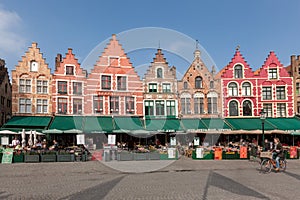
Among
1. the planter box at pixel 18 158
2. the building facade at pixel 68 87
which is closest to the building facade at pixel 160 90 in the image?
the building facade at pixel 68 87

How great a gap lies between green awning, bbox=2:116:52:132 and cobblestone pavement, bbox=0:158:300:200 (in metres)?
12.1

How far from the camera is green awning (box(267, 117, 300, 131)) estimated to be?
27.2 meters

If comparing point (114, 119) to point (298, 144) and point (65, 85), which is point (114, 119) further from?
point (298, 144)

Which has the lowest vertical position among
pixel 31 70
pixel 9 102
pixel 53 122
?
pixel 53 122

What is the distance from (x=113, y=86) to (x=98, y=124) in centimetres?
471

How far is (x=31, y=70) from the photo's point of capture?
92.1 ft

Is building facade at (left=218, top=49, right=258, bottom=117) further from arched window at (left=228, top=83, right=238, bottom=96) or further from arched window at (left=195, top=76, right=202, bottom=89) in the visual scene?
arched window at (left=195, top=76, right=202, bottom=89)

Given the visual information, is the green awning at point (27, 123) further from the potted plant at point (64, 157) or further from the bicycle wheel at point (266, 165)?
the bicycle wheel at point (266, 165)

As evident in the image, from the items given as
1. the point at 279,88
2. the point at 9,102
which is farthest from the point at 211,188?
the point at 9,102

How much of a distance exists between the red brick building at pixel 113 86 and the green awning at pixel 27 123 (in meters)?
4.29

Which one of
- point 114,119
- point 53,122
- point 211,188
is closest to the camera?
point 211,188

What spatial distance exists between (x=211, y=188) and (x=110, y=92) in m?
20.6

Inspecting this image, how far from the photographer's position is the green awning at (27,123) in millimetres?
25234

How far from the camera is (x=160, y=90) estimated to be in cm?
3005
